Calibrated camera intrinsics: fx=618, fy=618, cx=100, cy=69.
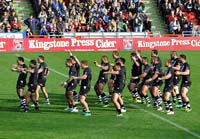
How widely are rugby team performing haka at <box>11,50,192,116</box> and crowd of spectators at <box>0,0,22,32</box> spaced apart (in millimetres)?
19745

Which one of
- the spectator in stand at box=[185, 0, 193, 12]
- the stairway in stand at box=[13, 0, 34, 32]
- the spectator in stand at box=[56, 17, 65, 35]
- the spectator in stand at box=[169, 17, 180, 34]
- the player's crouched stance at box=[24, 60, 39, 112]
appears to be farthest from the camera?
the spectator in stand at box=[185, 0, 193, 12]

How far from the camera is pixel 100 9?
50.1 meters

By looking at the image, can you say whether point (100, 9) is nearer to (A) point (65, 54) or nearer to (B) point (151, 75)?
(A) point (65, 54)

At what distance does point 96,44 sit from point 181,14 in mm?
9361

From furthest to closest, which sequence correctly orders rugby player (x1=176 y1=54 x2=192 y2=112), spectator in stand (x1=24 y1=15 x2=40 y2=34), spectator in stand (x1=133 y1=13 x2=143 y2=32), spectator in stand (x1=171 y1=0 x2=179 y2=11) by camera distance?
1. spectator in stand (x1=171 y1=0 x2=179 y2=11)
2. spectator in stand (x1=133 y1=13 x2=143 y2=32)
3. spectator in stand (x1=24 y1=15 x2=40 y2=34)
4. rugby player (x1=176 y1=54 x2=192 y2=112)

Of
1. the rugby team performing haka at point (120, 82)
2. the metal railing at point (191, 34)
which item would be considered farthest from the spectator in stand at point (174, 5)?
the rugby team performing haka at point (120, 82)

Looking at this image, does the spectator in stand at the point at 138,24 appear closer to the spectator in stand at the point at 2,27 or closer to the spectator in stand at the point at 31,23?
the spectator in stand at the point at 31,23

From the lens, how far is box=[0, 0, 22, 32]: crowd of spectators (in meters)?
45.3

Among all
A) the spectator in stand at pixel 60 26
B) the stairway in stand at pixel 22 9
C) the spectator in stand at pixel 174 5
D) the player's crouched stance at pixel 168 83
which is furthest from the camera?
the spectator in stand at pixel 174 5

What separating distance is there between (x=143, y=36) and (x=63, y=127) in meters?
27.0

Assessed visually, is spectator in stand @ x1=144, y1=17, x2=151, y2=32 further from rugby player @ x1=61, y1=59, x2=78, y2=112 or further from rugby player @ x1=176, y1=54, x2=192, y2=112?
rugby player @ x1=61, y1=59, x2=78, y2=112

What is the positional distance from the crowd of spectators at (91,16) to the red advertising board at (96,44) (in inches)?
74.1

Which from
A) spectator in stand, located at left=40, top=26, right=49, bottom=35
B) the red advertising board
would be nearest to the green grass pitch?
the red advertising board

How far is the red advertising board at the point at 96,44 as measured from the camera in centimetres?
4369
